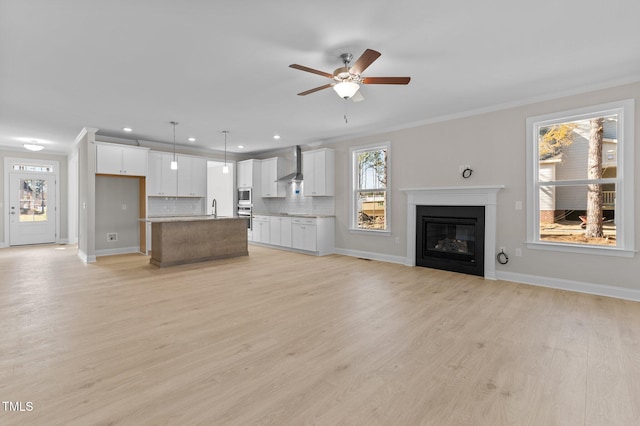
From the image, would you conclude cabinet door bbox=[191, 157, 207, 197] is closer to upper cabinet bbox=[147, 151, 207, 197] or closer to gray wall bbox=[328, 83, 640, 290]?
upper cabinet bbox=[147, 151, 207, 197]

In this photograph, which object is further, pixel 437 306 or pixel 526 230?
pixel 526 230

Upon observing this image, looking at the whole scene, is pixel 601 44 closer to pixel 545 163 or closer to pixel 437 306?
pixel 545 163

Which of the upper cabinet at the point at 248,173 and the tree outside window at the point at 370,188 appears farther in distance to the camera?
the upper cabinet at the point at 248,173

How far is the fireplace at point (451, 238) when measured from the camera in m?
4.99

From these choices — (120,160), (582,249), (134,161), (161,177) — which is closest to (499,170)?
(582,249)

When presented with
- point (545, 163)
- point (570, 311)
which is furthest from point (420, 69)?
point (570, 311)

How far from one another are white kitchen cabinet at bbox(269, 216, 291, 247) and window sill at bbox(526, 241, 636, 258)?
485 cm

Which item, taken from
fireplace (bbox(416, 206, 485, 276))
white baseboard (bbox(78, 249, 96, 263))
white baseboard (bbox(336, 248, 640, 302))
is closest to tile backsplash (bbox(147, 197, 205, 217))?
white baseboard (bbox(78, 249, 96, 263))

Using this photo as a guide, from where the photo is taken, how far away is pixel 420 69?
137 inches

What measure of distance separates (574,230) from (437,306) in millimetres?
2415

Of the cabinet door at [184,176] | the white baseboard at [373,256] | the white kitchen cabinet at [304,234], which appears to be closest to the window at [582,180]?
the white baseboard at [373,256]

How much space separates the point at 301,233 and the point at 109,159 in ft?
14.1

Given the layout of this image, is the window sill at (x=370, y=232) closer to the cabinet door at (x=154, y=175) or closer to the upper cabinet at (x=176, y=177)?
the upper cabinet at (x=176, y=177)

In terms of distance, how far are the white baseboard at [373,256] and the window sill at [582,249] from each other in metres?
2.12
